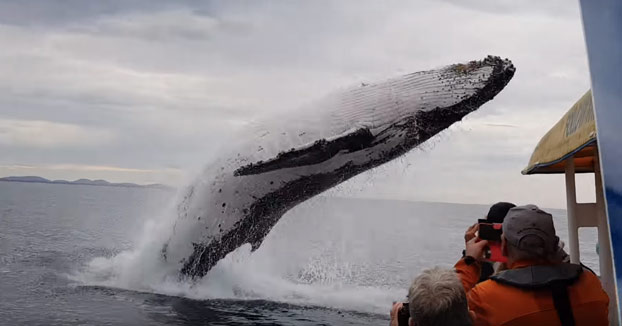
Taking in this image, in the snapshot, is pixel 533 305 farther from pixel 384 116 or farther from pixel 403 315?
pixel 384 116

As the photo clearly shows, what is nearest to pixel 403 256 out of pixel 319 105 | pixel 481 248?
pixel 319 105

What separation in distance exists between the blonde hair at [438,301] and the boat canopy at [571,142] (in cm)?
134

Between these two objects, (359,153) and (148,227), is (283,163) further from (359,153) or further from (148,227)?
(148,227)

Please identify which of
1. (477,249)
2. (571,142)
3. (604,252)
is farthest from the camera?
(604,252)

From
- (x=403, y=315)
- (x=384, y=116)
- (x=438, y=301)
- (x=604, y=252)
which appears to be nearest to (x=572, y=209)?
(x=604, y=252)

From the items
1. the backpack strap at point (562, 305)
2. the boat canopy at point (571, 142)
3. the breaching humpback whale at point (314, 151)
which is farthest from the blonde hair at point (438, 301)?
the breaching humpback whale at point (314, 151)

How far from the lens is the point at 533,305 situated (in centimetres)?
278

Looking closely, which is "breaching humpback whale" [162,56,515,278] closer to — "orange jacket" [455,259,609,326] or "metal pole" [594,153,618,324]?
"metal pole" [594,153,618,324]

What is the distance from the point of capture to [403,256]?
2458 centimetres

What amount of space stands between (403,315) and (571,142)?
2418 millimetres

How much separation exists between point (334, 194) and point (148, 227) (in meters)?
3.92

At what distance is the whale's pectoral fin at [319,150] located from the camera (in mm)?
8078

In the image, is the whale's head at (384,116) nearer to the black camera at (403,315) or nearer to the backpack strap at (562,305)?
the backpack strap at (562,305)

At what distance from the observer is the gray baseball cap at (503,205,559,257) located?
284cm
